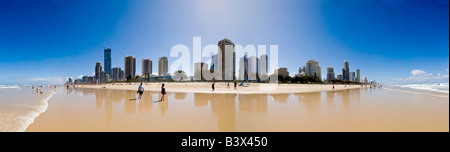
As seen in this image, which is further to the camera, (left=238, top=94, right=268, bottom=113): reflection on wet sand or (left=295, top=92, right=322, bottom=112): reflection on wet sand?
(left=295, top=92, right=322, bottom=112): reflection on wet sand

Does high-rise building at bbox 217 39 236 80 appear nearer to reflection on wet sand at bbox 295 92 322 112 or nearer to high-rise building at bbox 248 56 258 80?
high-rise building at bbox 248 56 258 80

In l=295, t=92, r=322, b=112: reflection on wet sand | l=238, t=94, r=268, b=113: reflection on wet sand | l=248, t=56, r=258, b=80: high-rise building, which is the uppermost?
l=248, t=56, r=258, b=80: high-rise building

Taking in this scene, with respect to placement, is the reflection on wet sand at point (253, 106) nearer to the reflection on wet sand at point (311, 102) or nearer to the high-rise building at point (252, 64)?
the reflection on wet sand at point (311, 102)

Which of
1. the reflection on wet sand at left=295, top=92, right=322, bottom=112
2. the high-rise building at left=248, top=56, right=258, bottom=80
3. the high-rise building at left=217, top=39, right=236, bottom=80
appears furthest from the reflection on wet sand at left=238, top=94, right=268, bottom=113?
the high-rise building at left=248, top=56, right=258, bottom=80

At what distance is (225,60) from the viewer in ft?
537

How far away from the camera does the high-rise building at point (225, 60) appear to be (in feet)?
525

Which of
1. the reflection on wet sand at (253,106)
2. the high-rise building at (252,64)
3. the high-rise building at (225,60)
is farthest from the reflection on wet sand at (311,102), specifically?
the high-rise building at (252,64)

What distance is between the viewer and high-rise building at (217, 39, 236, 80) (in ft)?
525
